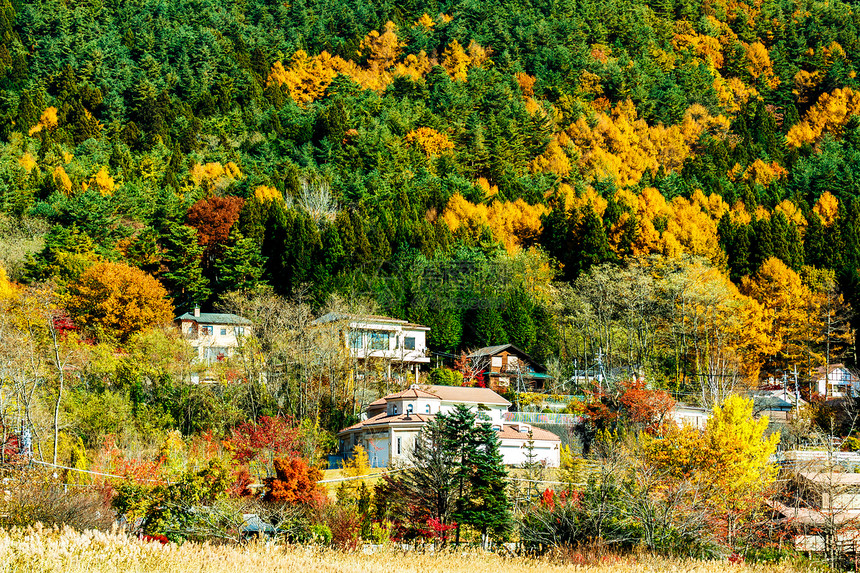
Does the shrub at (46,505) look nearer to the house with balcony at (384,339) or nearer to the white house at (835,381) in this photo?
the house with balcony at (384,339)

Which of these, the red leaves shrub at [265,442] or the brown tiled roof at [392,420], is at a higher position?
the brown tiled roof at [392,420]

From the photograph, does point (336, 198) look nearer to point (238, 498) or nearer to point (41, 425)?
point (41, 425)

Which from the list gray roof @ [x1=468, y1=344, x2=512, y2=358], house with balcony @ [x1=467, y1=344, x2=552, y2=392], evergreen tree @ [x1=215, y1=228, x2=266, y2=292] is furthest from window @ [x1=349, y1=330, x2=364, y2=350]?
evergreen tree @ [x1=215, y1=228, x2=266, y2=292]

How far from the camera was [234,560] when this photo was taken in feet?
58.4

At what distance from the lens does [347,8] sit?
13125cm

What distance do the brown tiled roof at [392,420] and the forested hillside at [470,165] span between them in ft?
50.8

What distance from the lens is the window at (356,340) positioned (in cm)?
5076

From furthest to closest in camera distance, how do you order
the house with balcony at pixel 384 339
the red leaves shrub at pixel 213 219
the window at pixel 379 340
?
the red leaves shrub at pixel 213 219, the window at pixel 379 340, the house with balcony at pixel 384 339

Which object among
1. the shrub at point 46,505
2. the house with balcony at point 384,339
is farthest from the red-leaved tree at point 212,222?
the shrub at point 46,505

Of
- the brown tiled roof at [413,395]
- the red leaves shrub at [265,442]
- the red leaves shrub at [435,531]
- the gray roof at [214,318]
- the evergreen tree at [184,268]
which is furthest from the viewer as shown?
the evergreen tree at [184,268]

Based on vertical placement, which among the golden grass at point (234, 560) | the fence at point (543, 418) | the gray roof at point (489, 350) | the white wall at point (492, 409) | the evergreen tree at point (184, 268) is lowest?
the golden grass at point (234, 560)

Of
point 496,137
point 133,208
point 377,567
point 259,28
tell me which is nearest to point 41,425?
point 377,567

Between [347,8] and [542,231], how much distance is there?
71.9 meters

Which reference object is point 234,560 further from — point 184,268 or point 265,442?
point 184,268
